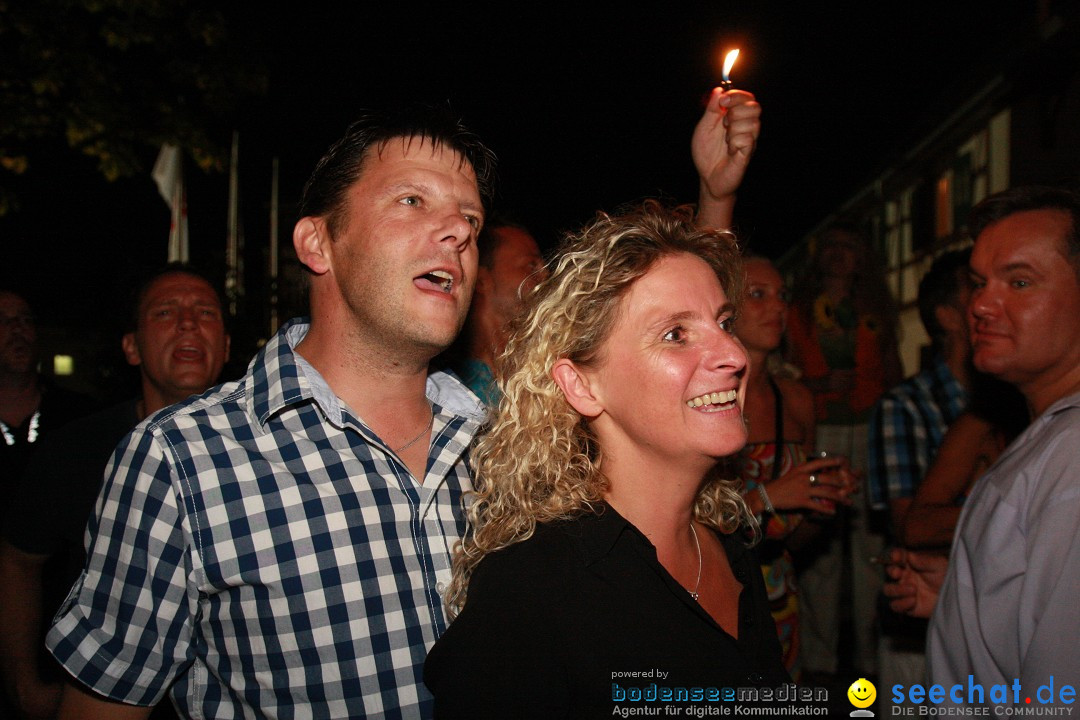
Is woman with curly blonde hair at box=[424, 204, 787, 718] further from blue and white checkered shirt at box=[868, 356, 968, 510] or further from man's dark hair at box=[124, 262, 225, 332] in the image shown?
man's dark hair at box=[124, 262, 225, 332]

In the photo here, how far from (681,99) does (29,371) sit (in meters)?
4.84

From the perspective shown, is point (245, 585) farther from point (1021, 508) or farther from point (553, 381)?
point (1021, 508)

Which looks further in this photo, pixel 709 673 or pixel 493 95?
pixel 493 95

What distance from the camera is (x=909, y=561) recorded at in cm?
310

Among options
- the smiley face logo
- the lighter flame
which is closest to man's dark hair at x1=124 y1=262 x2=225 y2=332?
the lighter flame

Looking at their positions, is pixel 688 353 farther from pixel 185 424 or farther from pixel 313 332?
pixel 185 424

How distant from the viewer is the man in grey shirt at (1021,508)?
202 cm

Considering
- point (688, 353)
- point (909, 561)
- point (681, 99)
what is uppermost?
point (681, 99)

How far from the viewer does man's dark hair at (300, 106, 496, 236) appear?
239 cm

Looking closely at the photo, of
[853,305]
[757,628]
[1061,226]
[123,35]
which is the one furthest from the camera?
[123,35]

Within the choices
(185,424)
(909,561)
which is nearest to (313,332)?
(185,424)

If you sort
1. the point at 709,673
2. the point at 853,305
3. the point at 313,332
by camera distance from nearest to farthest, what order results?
the point at 709,673 < the point at 313,332 < the point at 853,305

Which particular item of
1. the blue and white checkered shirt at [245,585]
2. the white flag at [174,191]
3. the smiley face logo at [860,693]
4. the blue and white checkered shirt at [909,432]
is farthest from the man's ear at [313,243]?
the white flag at [174,191]

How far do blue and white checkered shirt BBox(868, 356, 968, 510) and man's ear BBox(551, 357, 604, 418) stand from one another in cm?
272
